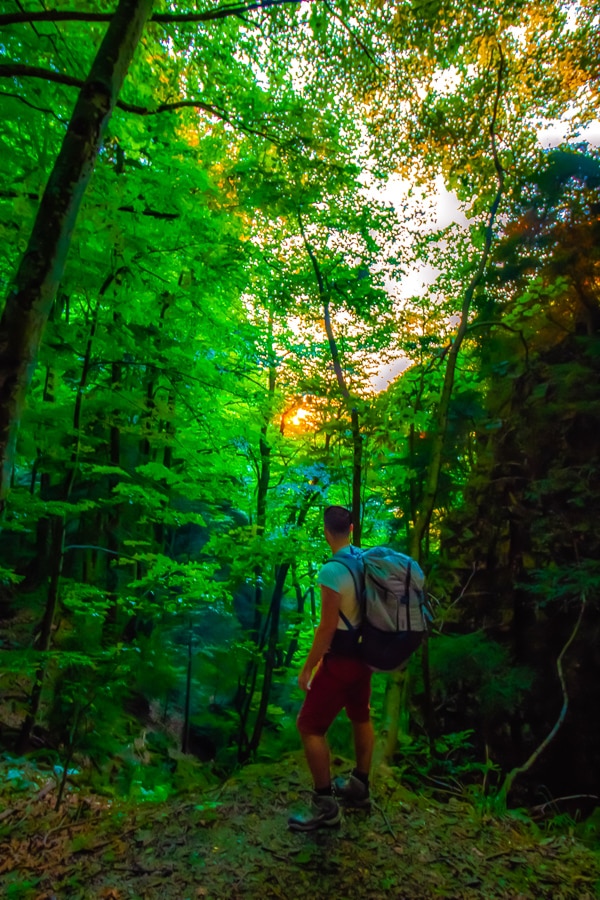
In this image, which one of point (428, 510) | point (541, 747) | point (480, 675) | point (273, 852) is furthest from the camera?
point (480, 675)

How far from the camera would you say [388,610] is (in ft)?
9.55

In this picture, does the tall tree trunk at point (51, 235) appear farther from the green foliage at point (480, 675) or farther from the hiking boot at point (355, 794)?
the green foliage at point (480, 675)

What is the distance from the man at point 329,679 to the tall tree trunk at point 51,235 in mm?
1992

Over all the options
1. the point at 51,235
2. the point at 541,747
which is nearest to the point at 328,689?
the point at 51,235

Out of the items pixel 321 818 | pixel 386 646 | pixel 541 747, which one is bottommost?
pixel 541 747

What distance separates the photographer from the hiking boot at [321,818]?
2977mm

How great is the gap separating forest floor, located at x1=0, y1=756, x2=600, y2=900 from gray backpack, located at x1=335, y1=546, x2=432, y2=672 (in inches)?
44.5

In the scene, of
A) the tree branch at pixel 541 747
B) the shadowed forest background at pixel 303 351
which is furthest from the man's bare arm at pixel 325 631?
the tree branch at pixel 541 747

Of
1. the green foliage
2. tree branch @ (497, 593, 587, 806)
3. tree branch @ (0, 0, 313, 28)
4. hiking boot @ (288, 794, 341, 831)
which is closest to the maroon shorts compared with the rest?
hiking boot @ (288, 794, 341, 831)

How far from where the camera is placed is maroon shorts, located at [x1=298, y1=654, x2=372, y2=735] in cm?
296

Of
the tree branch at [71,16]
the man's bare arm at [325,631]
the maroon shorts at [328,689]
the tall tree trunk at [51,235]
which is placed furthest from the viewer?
the maroon shorts at [328,689]

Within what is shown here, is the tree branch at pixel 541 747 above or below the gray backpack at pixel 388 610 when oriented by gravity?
below

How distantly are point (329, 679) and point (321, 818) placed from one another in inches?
35.9

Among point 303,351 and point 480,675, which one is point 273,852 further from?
point 303,351
